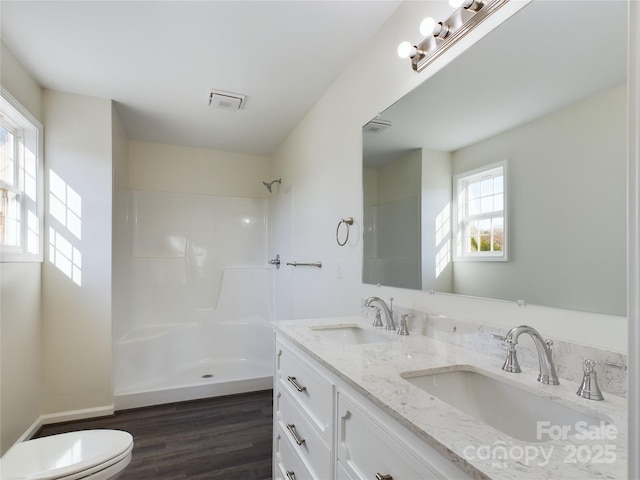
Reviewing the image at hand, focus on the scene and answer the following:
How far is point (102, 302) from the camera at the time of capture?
2.70 m

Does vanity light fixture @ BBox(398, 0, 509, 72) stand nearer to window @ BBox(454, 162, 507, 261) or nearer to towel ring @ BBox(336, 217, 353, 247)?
window @ BBox(454, 162, 507, 261)

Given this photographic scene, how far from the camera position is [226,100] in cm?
274

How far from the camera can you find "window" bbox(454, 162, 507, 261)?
47.1 inches

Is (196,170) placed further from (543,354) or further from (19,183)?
(543,354)

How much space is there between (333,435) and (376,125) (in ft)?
4.97

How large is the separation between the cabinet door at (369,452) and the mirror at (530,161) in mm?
619

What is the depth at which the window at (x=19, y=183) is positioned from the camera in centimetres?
215

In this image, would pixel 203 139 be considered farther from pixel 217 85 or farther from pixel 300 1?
pixel 300 1

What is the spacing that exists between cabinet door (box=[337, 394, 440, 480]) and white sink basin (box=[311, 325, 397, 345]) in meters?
0.64

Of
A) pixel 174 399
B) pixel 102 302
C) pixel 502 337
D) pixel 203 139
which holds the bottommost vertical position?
pixel 174 399

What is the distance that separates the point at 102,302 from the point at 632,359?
10.2 ft

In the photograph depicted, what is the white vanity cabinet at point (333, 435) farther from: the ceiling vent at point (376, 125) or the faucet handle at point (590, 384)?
the ceiling vent at point (376, 125)

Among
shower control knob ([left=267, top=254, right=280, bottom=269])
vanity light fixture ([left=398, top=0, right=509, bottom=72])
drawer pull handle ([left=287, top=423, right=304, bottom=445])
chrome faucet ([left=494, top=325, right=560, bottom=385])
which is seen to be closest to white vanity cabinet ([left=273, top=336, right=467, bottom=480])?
drawer pull handle ([left=287, top=423, right=304, bottom=445])

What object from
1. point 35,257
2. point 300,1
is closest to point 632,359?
point 300,1
